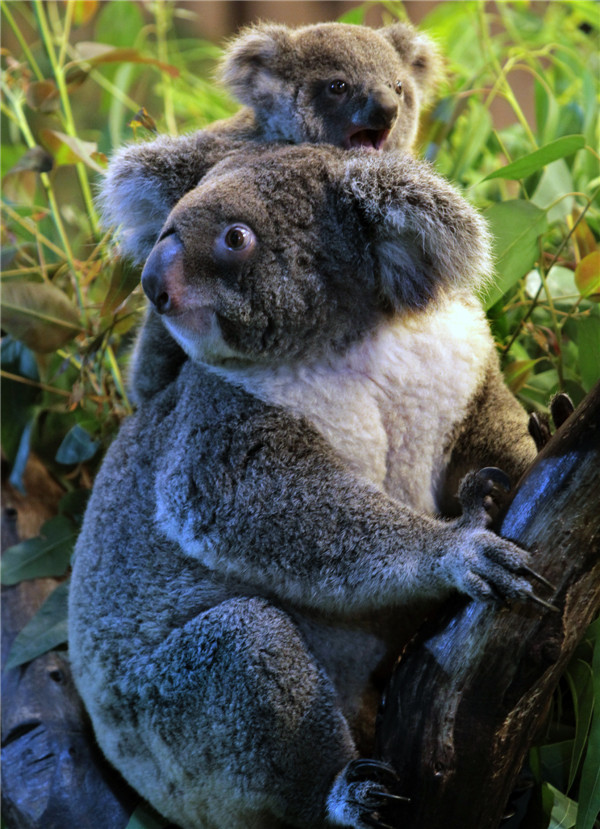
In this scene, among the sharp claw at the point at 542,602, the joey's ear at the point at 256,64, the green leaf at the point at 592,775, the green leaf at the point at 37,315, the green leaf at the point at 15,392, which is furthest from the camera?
the green leaf at the point at 15,392

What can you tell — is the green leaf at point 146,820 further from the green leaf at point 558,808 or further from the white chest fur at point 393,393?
the white chest fur at point 393,393

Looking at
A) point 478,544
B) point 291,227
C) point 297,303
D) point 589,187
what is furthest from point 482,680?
point 589,187

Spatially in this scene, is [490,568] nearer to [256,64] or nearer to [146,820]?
[146,820]

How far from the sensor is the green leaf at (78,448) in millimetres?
2645

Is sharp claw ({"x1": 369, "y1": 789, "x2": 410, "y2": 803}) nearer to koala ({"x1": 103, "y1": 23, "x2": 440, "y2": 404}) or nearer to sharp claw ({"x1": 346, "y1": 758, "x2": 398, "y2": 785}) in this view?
sharp claw ({"x1": 346, "y1": 758, "x2": 398, "y2": 785})

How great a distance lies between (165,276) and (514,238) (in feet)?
3.09

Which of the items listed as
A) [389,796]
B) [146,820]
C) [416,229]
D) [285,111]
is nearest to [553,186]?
[285,111]

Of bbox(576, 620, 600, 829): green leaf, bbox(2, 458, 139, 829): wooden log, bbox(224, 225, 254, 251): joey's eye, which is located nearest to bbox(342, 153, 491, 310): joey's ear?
bbox(224, 225, 254, 251): joey's eye

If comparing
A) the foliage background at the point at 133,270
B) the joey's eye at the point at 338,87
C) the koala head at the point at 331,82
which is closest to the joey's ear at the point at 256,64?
the koala head at the point at 331,82

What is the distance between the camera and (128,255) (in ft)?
6.91

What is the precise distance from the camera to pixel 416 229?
1.57 m

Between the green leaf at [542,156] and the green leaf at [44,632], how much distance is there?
1.75m

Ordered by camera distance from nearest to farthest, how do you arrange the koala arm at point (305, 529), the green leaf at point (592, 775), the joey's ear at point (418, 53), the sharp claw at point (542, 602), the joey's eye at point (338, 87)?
the sharp claw at point (542, 602)
the koala arm at point (305, 529)
the green leaf at point (592, 775)
the joey's eye at point (338, 87)
the joey's ear at point (418, 53)

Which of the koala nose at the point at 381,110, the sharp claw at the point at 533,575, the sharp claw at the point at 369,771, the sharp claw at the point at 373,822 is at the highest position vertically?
the koala nose at the point at 381,110
